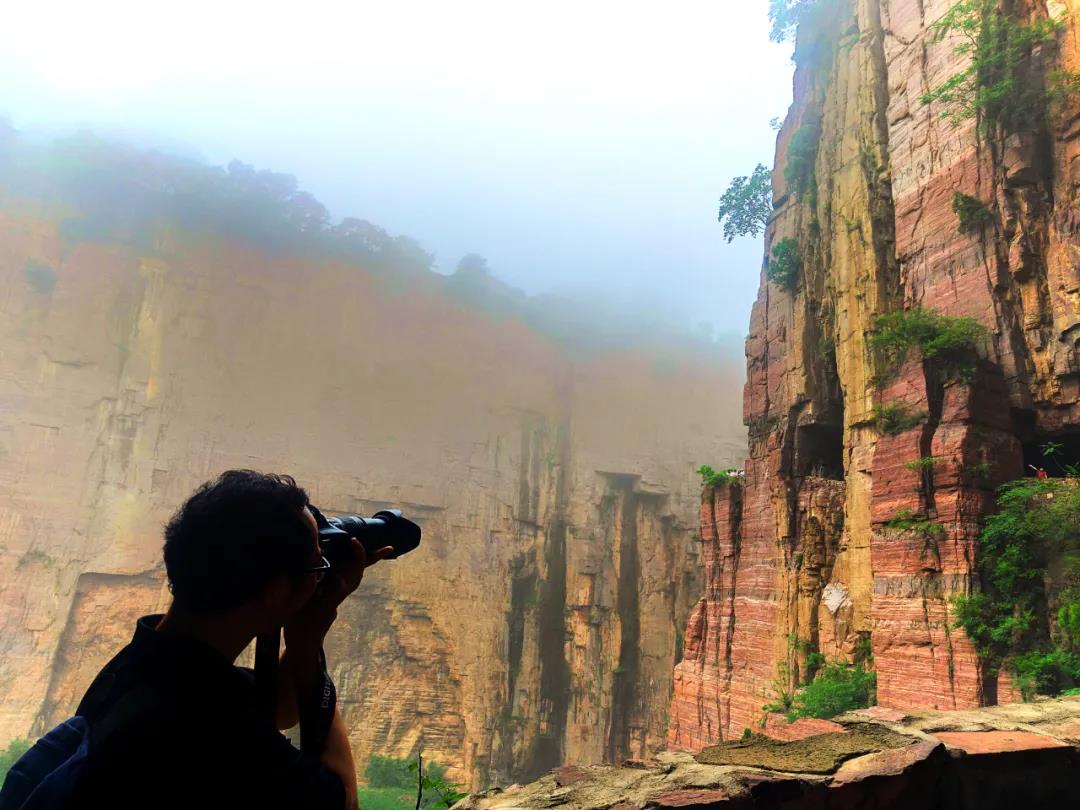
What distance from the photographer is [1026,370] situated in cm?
1252

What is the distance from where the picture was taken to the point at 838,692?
1338 centimetres

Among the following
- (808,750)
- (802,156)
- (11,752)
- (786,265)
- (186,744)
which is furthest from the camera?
(11,752)

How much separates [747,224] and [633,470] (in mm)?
19767

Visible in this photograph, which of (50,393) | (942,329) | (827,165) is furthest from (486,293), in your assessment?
(942,329)

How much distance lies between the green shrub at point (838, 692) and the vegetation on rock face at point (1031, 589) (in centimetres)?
275

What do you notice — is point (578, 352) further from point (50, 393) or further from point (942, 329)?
point (942, 329)

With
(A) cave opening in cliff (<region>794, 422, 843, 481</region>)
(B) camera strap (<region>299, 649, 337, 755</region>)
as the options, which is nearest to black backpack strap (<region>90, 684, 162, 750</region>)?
(B) camera strap (<region>299, 649, 337, 755</region>)

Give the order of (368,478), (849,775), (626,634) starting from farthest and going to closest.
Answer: (368,478), (626,634), (849,775)

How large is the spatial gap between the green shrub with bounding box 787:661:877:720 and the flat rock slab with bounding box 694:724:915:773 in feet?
39.4

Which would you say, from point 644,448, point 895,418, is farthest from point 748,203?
point 644,448

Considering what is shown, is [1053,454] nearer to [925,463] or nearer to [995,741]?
[925,463]

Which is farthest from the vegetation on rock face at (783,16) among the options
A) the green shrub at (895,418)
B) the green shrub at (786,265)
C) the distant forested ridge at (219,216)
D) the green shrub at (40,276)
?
the green shrub at (40,276)

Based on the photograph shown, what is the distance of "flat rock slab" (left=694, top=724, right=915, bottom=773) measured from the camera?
90.2 inches

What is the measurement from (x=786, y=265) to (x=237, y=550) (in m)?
19.0
